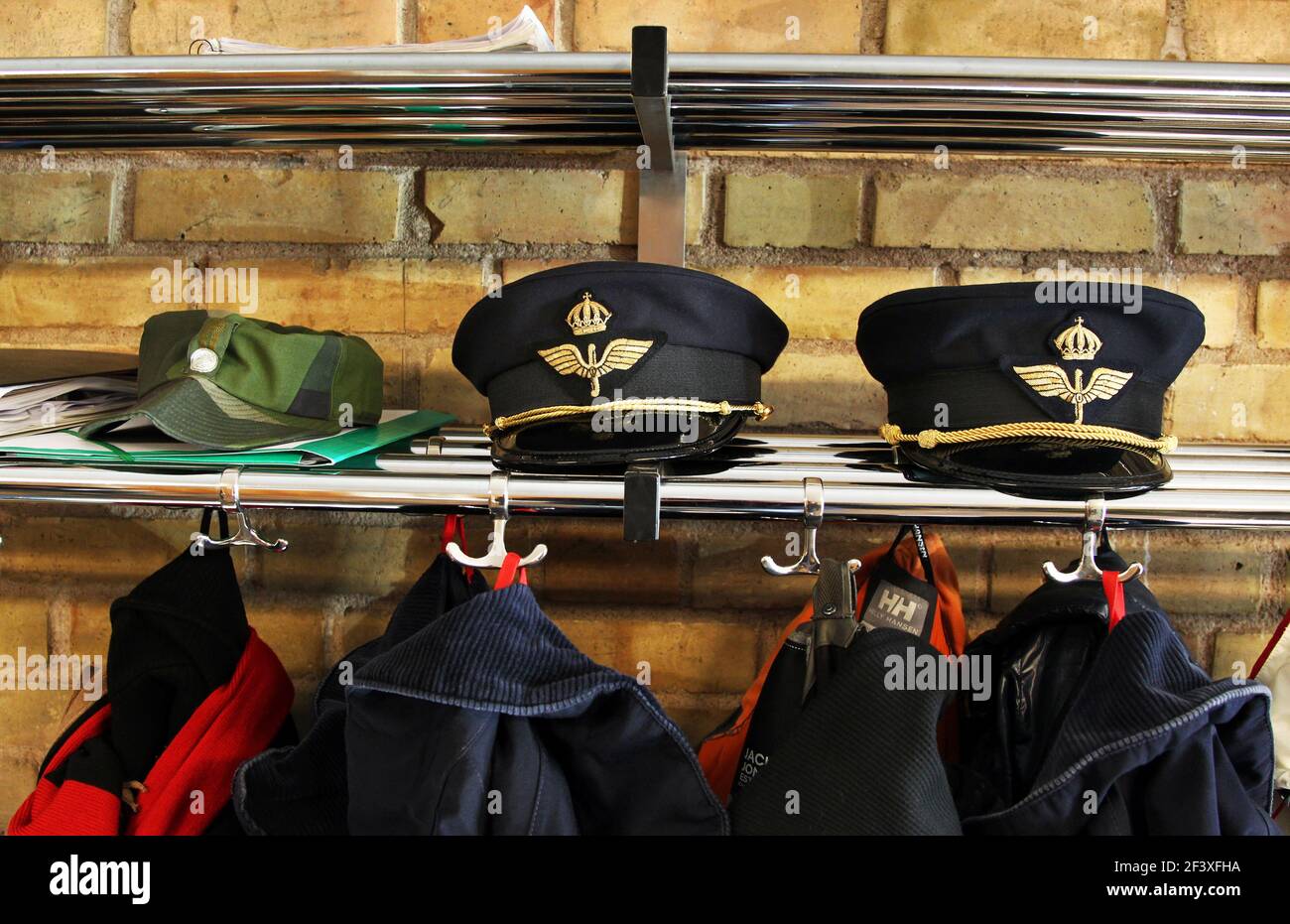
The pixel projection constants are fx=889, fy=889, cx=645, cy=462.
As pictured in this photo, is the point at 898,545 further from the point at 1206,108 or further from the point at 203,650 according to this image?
the point at 203,650

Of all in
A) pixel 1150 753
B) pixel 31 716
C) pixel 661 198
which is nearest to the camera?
pixel 1150 753

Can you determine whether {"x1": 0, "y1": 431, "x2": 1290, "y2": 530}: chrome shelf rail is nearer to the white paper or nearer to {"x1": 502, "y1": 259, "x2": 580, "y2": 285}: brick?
the white paper

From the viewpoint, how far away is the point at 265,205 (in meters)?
0.93

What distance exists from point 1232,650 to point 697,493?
643mm

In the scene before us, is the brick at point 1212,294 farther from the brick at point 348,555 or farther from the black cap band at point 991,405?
the brick at point 348,555

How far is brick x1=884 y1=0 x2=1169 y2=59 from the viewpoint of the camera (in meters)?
0.88

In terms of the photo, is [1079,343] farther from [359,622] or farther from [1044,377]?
[359,622]

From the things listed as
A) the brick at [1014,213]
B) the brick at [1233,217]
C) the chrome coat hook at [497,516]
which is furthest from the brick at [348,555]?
the brick at [1233,217]

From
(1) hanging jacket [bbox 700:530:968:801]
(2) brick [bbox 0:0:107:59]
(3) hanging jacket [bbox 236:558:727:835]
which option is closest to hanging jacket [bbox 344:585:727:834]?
(3) hanging jacket [bbox 236:558:727:835]

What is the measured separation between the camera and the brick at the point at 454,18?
35.7 inches

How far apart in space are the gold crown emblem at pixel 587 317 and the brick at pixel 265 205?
367 mm

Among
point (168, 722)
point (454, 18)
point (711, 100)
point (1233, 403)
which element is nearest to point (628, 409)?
point (711, 100)

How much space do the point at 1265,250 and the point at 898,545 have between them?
50 centimetres
